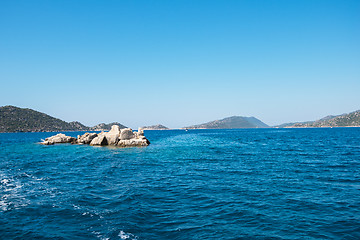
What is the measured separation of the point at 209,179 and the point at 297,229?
974 cm

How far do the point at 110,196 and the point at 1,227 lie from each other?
5.83m

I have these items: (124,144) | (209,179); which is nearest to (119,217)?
(209,179)

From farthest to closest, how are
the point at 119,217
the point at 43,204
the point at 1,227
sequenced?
1. the point at 43,204
2. the point at 119,217
3. the point at 1,227

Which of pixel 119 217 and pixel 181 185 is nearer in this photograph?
pixel 119 217

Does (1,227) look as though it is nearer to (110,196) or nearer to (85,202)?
(85,202)

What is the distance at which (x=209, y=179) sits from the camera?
18781mm

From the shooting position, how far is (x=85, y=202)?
1326 cm

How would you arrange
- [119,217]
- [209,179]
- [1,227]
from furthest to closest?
1. [209,179]
2. [119,217]
3. [1,227]

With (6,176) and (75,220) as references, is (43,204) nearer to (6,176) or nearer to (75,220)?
(75,220)

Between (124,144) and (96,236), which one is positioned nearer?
(96,236)

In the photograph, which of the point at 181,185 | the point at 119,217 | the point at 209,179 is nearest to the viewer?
the point at 119,217

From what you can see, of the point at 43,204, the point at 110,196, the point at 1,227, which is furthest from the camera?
the point at 110,196

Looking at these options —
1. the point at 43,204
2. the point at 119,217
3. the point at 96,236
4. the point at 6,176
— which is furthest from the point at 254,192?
the point at 6,176

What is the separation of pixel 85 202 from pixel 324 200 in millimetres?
15053
